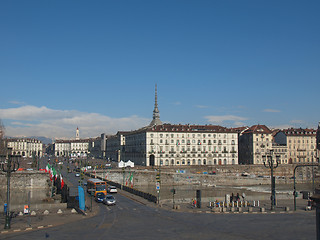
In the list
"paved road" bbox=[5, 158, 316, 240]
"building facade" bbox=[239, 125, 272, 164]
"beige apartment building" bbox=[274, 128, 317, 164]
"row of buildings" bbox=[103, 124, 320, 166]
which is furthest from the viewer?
"beige apartment building" bbox=[274, 128, 317, 164]

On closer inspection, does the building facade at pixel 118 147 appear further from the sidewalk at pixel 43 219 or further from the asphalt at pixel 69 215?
the sidewalk at pixel 43 219

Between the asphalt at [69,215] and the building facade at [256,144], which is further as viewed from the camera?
the building facade at [256,144]

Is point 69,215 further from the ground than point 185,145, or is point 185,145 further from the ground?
point 185,145

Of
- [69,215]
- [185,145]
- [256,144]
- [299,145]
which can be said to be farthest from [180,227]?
[299,145]

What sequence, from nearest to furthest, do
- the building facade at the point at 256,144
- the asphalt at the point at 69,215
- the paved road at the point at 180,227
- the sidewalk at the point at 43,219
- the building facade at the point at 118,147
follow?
the paved road at the point at 180,227 → the sidewalk at the point at 43,219 → the asphalt at the point at 69,215 → the building facade at the point at 256,144 → the building facade at the point at 118,147

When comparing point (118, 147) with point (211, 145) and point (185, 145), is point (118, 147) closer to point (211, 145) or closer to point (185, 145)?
point (185, 145)

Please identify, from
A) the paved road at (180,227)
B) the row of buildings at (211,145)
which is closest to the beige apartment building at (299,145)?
the row of buildings at (211,145)

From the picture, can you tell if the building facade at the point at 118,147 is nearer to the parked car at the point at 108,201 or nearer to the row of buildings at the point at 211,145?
the row of buildings at the point at 211,145

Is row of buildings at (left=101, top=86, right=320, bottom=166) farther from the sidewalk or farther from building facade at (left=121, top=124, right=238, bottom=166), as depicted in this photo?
the sidewalk

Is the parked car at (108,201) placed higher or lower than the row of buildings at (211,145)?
lower

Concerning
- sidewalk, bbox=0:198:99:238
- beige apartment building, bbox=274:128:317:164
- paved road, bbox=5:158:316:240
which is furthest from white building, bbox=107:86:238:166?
paved road, bbox=5:158:316:240

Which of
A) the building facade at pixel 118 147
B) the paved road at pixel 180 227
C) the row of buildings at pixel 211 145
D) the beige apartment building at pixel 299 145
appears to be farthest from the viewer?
the building facade at pixel 118 147

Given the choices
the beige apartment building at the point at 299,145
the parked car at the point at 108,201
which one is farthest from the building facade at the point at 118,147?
the parked car at the point at 108,201

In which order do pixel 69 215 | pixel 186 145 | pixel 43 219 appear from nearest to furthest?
pixel 43 219 < pixel 69 215 < pixel 186 145
